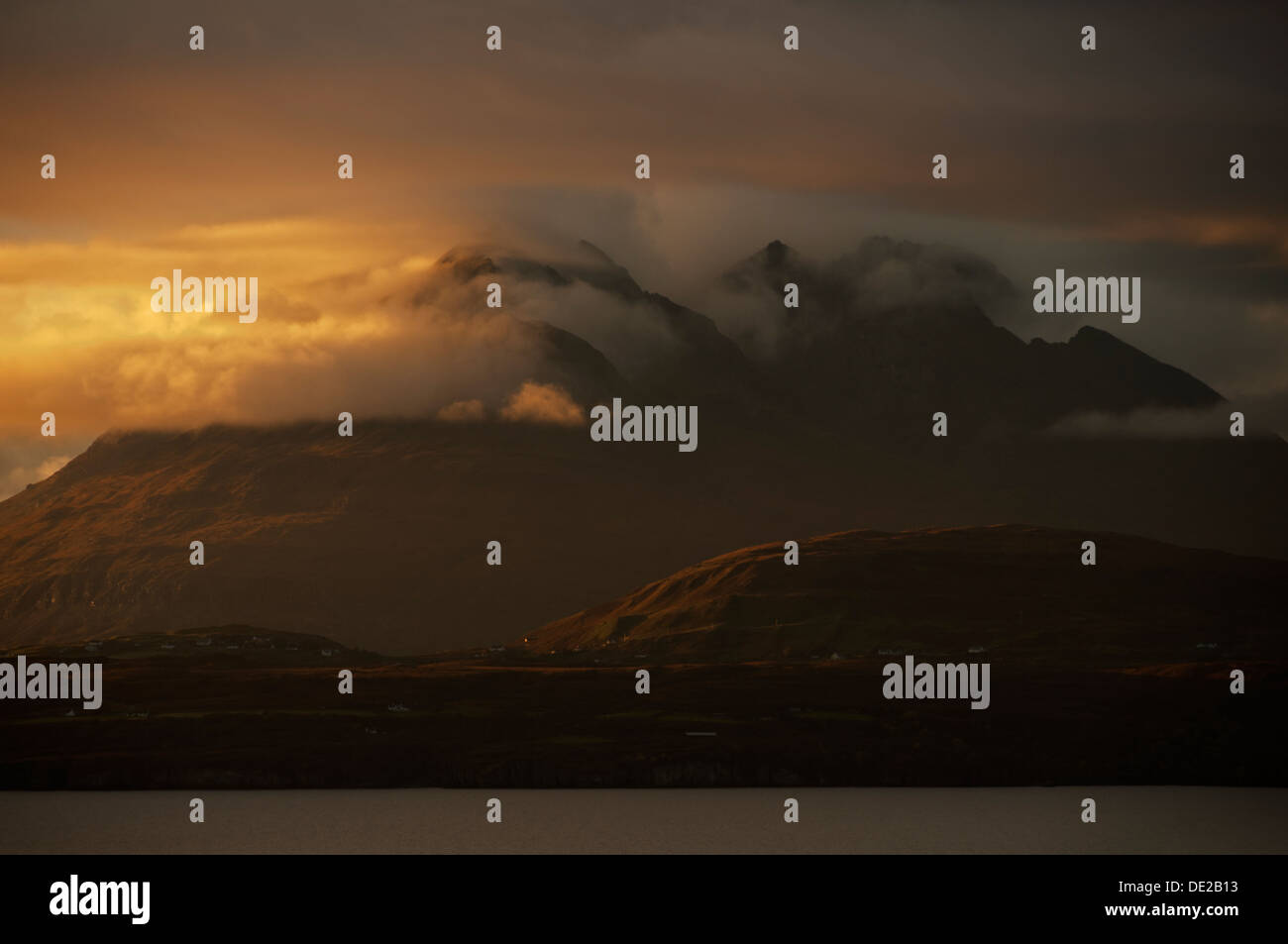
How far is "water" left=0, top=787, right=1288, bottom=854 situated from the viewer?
445 ft

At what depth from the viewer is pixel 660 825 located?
158 meters

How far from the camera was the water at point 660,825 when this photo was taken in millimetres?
135750

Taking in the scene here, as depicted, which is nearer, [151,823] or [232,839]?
[232,839]

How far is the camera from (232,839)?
146000mm
